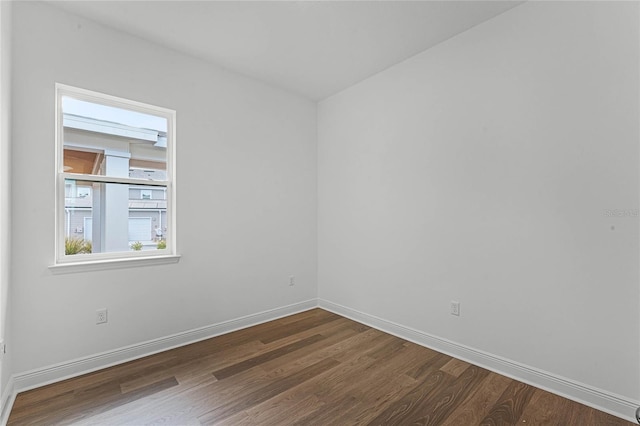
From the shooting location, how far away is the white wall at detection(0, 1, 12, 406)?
69.8 inches

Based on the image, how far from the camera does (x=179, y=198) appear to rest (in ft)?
Answer: 9.32

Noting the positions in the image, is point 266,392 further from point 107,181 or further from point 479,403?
point 107,181

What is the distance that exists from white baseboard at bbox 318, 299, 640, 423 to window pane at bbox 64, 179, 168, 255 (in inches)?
95.3

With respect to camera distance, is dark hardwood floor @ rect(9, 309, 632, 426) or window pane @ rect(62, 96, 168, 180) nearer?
dark hardwood floor @ rect(9, 309, 632, 426)

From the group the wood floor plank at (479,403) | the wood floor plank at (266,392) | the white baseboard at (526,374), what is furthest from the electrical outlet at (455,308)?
the wood floor plank at (266,392)

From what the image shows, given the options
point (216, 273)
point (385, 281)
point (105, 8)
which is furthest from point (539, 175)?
point (105, 8)

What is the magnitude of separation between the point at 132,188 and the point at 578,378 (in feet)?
12.0

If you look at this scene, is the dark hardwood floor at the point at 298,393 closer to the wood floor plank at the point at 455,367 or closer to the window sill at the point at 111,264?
the wood floor plank at the point at 455,367

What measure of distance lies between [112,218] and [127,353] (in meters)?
1.13

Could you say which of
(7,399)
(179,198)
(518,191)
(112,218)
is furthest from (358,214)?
(7,399)

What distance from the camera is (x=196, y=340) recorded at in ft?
9.57

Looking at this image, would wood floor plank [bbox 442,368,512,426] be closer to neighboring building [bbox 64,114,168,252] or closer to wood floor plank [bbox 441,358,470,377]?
wood floor plank [bbox 441,358,470,377]

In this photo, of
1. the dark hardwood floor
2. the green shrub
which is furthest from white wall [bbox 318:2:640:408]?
the green shrub

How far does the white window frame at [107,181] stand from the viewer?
2.30m
